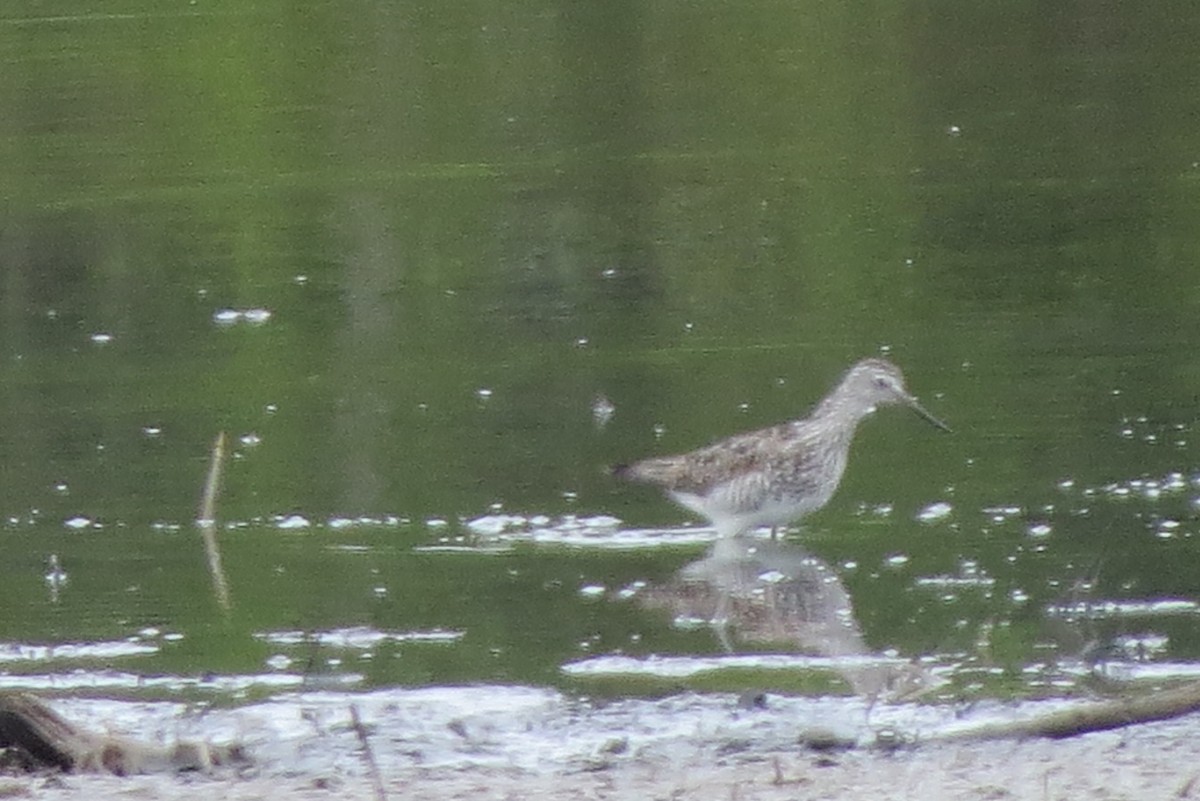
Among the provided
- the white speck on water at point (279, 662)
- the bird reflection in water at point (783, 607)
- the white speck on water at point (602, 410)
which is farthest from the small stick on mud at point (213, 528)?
the white speck on water at point (602, 410)

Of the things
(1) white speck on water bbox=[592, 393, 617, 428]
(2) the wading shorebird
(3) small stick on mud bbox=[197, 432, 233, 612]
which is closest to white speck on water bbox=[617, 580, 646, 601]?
(2) the wading shorebird

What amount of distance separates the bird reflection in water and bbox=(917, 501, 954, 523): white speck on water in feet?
1.40

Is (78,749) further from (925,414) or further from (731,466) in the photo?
(925,414)

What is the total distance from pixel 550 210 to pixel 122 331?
131 inches

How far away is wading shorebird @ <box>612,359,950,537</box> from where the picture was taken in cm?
948

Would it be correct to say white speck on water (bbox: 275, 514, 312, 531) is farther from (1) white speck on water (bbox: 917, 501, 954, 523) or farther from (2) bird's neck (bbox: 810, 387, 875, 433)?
(1) white speck on water (bbox: 917, 501, 954, 523)

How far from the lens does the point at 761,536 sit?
9.79 meters

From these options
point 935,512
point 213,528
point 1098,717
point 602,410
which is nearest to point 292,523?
point 213,528

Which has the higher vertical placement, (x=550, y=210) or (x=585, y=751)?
(x=550, y=210)

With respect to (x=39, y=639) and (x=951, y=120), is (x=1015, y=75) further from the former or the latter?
(x=39, y=639)

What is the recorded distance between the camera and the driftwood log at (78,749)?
680 cm

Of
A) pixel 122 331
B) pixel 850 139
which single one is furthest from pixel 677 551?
pixel 850 139

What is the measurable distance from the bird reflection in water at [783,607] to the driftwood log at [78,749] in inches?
67.7

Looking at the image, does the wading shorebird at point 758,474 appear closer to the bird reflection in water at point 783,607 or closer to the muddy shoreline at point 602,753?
the bird reflection in water at point 783,607
